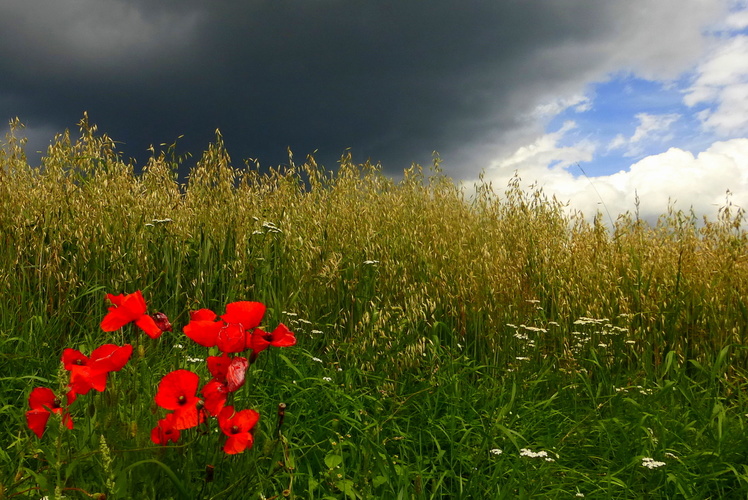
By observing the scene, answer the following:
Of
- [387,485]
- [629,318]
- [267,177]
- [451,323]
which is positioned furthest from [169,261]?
[629,318]

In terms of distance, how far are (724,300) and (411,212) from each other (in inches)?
100

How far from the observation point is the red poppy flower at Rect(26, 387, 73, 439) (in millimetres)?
1406

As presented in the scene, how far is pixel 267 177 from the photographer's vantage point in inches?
182

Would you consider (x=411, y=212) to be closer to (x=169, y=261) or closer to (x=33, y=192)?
(x=169, y=261)

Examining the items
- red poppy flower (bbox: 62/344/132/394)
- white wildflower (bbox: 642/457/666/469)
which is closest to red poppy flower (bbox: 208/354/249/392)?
red poppy flower (bbox: 62/344/132/394)

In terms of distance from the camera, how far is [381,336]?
3252 mm

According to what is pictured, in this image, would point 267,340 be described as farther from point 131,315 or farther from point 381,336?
point 381,336

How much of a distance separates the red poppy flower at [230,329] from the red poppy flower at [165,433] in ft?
0.69

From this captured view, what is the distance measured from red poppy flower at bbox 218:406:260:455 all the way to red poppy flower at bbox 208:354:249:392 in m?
0.08

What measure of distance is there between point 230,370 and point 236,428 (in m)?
0.17

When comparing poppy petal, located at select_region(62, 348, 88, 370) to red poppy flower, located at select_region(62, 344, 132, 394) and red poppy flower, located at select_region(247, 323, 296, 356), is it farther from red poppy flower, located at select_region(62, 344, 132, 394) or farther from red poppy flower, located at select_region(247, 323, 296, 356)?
red poppy flower, located at select_region(247, 323, 296, 356)

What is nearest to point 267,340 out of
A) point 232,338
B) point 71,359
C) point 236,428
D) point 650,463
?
point 232,338

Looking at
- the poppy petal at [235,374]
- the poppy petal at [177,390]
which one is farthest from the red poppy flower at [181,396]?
the poppy petal at [235,374]

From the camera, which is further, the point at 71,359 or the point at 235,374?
the point at 71,359
